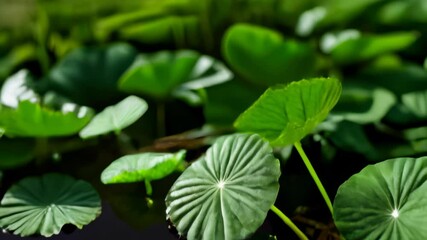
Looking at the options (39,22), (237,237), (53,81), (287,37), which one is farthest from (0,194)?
(287,37)

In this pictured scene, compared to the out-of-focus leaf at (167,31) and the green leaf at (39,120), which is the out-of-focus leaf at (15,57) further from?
the green leaf at (39,120)

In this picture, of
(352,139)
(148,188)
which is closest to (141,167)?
(148,188)

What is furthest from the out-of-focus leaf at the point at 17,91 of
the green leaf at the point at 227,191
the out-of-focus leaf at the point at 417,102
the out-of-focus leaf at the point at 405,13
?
the out-of-focus leaf at the point at 405,13

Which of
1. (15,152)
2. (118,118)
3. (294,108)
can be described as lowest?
(15,152)

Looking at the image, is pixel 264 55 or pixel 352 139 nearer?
pixel 352 139

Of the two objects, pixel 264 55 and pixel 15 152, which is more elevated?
pixel 264 55

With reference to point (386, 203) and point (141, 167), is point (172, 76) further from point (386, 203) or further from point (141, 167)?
point (386, 203)

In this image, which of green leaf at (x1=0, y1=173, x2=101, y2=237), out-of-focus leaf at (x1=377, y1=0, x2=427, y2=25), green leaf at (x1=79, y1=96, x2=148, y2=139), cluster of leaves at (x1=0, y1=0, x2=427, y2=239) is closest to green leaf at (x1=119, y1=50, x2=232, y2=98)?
cluster of leaves at (x1=0, y1=0, x2=427, y2=239)
